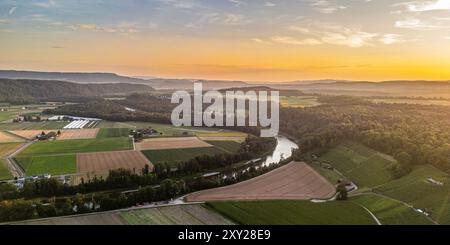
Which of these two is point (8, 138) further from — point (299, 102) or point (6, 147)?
point (299, 102)

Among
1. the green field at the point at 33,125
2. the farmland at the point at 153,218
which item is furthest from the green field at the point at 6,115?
the farmland at the point at 153,218

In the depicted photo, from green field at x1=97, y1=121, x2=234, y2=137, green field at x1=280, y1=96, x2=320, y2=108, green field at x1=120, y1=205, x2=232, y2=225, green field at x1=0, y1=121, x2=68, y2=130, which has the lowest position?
green field at x1=120, y1=205, x2=232, y2=225

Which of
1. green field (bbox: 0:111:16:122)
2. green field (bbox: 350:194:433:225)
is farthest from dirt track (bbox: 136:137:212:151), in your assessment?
green field (bbox: 0:111:16:122)

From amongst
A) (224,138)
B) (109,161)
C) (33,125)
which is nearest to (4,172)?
(109,161)

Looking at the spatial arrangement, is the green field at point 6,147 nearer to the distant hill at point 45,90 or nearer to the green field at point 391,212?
the green field at point 391,212

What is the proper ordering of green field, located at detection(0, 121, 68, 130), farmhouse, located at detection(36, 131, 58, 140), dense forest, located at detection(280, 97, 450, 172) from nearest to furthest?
dense forest, located at detection(280, 97, 450, 172) → farmhouse, located at detection(36, 131, 58, 140) → green field, located at detection(0, 121, 68, 130)

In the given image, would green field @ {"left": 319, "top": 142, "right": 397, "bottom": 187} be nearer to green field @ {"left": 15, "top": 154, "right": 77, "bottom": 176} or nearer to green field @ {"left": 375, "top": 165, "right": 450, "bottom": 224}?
green field @ {"left": 375, "top": 165, "right": 450, "bottom": 224}
